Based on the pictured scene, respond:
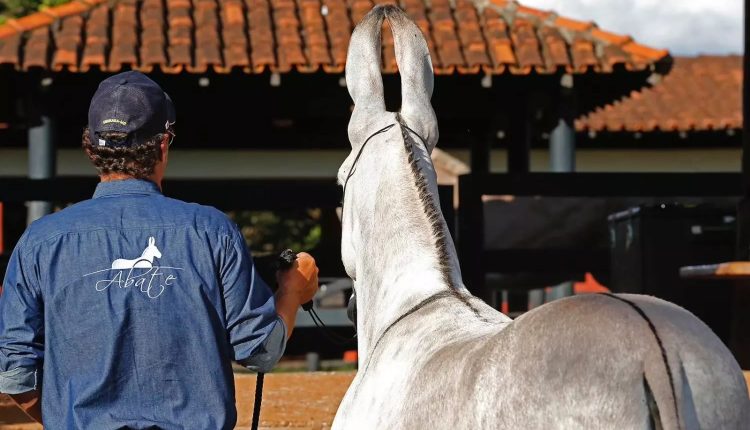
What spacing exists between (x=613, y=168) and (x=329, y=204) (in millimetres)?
11742

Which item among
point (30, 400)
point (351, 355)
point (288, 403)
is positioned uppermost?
point (30, 400)

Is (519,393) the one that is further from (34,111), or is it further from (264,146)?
(264,146)

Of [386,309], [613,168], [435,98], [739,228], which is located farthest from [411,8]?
[386,309]

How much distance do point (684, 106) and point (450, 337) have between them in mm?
17544

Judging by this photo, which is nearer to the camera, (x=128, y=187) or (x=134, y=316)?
(x=134, y=316)

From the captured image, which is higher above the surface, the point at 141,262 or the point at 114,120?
the point at 114,120

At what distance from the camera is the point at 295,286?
3205mm

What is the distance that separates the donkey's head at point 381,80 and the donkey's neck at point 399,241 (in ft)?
0.32

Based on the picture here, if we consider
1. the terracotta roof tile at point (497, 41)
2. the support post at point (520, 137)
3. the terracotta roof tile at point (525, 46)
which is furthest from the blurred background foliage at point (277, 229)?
the terracotta roof tile at point (525, 46)

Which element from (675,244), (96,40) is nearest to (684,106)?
(96,40)

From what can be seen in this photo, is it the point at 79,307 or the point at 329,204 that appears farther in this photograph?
the point at 329,204

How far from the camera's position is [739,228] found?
7.00 metres

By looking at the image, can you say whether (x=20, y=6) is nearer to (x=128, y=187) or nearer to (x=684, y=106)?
(x=684, y=106)

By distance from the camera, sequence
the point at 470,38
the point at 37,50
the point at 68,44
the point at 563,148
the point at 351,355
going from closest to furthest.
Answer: the point at 37,50
the point at 68,44
the point at 563,148
the point at 470,38
the point at 351,355
